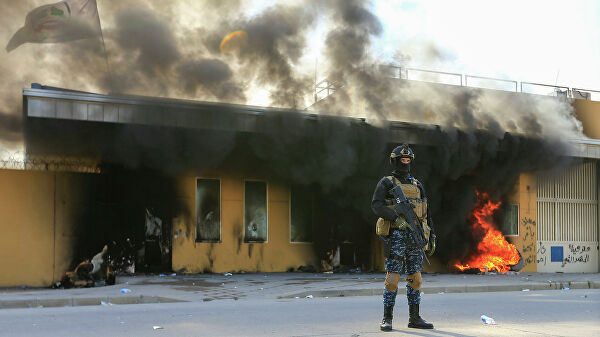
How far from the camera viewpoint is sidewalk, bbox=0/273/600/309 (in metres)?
10.2

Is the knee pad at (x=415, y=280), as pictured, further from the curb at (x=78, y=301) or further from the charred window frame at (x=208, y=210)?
the charred window frame at (x=208, y=210)

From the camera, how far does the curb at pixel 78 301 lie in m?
9.80

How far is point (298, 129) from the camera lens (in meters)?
14.9

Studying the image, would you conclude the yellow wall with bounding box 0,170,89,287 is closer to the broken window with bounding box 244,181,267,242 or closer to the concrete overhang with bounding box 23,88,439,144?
the concrete overhang with bounding box 23,88,439,144

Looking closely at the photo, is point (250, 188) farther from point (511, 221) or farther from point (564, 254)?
point (564, 254)

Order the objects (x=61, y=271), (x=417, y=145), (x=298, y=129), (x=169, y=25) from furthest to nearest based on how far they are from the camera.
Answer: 1. (x=417, y=145)
2. (x=298, y=129)
3. (x=169, y=25)
4. (x=61, y=271)

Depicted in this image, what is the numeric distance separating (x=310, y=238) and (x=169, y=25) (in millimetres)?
6425

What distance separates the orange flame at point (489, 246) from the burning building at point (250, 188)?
1.9 inches

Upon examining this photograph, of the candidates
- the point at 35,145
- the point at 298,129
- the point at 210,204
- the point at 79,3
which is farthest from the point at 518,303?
the point at 79,3

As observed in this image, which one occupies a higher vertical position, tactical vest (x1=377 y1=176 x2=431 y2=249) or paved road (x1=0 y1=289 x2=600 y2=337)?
tactical vest (x1=377 y1=176 x2=431 y2=249)

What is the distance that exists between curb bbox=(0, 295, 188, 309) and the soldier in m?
4.79

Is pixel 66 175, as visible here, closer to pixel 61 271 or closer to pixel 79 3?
pixel 61 271

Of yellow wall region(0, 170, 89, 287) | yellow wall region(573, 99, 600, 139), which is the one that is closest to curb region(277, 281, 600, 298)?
yellow wall region(0, 170, 89, 287)

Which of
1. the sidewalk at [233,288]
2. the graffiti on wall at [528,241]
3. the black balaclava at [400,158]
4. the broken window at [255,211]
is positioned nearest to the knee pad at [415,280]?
the black balaclava at [400,158]
